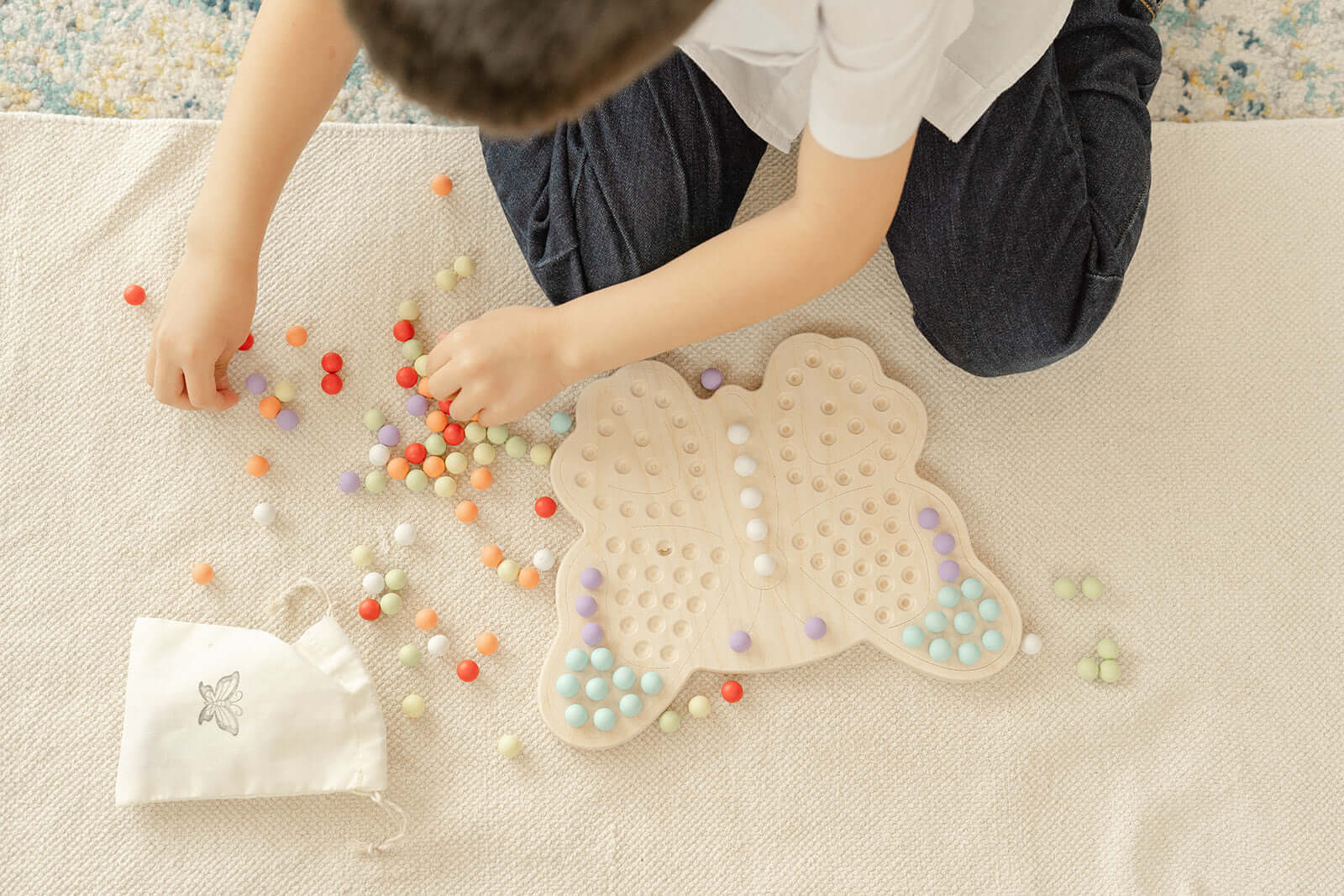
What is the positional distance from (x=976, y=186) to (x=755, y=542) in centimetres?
32

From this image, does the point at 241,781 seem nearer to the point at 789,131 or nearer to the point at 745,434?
the point at 745,434

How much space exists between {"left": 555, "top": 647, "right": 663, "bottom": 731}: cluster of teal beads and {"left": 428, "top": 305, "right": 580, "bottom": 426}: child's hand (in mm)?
195

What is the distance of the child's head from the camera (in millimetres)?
371

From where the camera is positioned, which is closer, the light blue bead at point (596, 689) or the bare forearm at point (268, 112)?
the bare forearm at point (268, 112)

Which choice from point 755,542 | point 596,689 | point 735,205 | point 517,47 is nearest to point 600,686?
point 596,689

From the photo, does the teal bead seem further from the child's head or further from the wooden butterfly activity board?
the child's head

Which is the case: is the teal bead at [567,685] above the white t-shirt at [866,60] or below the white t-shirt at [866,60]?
below

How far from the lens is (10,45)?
87 cm

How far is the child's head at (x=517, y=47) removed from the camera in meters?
0.37

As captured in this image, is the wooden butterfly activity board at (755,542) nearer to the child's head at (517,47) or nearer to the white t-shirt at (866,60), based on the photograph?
the white t-shirt at (866,60)

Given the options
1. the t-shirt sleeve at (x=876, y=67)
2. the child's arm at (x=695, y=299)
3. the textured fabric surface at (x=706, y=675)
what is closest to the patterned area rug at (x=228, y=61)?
the textured fabric surface at (x=706, y=675)

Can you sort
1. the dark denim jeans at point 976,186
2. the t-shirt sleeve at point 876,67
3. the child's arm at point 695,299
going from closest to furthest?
1. the t-shirt sleeve at point 876,67
2. the child's arm at point 695,299
3. the dark denim jeans at point 976,186

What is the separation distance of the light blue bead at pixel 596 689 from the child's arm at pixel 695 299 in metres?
0.21

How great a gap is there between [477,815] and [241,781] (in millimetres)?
175
